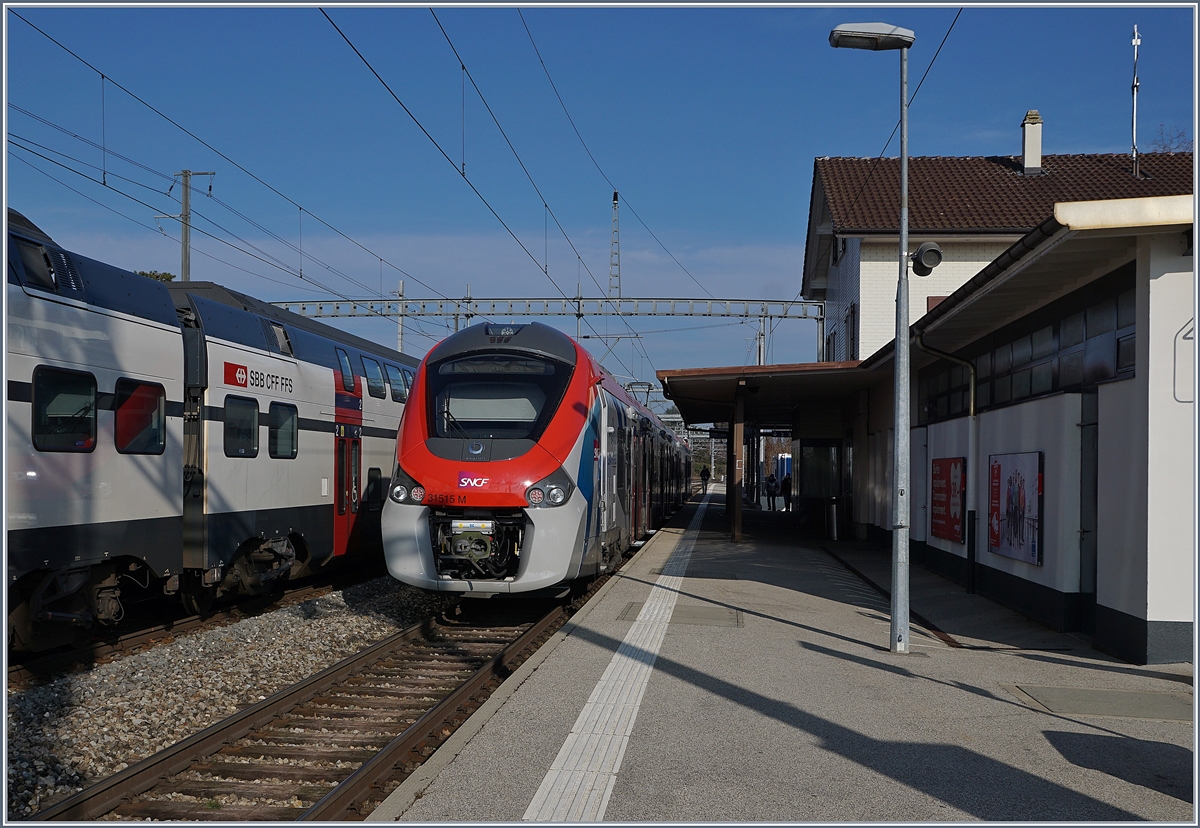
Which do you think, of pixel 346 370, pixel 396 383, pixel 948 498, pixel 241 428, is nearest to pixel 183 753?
pixel 241 428

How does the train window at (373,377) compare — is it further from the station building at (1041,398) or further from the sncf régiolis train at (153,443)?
the station building at (1041,398)

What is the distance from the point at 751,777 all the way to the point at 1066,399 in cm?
653

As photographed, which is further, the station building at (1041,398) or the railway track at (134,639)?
the station building at (1041,398)

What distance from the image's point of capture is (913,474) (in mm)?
17297

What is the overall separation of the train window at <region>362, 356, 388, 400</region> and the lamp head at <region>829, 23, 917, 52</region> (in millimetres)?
8834

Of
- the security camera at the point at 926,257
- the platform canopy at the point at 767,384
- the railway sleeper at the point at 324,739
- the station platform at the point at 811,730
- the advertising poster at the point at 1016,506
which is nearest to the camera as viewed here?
the station platform at the point at 811,730

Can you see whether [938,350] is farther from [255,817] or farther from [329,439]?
[255,817]

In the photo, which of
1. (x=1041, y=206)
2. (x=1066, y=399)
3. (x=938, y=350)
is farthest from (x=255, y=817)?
(x=1041, y=206)

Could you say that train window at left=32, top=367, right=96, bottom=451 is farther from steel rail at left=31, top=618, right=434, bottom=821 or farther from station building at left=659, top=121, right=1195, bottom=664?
station building at left=659, top=121, right=1195, bottom=664

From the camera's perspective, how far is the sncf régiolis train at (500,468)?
998 centimetres

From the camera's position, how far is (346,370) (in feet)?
47.3

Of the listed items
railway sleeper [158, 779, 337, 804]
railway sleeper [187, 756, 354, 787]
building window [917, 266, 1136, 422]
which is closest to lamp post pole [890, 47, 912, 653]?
building window [917, 266, 1136, 422]

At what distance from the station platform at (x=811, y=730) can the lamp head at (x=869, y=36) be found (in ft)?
18.8

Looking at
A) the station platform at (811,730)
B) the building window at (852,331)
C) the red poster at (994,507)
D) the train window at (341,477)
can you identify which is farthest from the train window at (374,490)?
the building window at (852,331)
